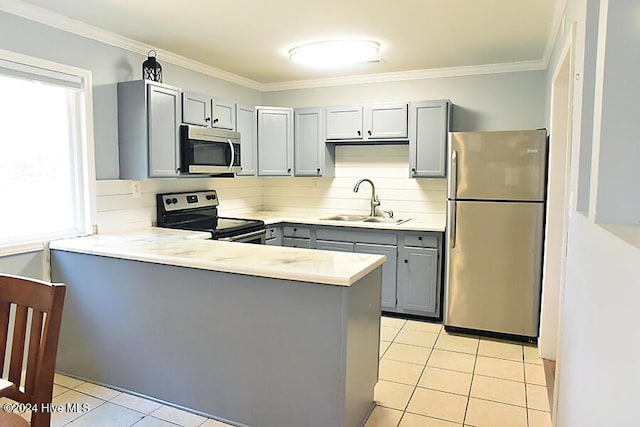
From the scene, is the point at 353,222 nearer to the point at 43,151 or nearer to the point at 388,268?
the point at 388,268

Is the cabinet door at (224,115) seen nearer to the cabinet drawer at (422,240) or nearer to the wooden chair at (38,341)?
the cabinet drawer at (422,240)

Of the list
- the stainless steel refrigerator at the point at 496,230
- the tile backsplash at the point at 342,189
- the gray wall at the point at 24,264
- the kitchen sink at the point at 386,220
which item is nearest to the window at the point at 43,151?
the gray wall at the point at 24,264

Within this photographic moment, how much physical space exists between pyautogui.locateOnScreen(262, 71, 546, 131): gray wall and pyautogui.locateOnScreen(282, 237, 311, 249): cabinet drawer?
1.54 m

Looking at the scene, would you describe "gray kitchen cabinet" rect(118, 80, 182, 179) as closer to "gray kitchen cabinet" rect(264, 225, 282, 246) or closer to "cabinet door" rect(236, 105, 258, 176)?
"cabinet door" rect(236, 105, 258, 176)

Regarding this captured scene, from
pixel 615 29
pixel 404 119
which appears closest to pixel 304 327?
pixel 615 29

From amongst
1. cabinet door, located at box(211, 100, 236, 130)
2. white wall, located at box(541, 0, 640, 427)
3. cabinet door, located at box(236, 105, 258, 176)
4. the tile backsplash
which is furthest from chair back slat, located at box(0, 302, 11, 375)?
cabinet door, located at box(236, 105, 258, 176)

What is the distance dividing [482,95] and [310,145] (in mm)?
1731

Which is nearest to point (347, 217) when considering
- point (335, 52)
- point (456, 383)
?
point (335, 52)

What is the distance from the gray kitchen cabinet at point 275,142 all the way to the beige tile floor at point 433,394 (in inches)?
84.1

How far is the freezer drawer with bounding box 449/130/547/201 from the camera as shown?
3451mm

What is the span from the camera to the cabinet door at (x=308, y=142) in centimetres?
464

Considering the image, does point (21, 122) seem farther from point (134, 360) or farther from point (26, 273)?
point (134, 360)

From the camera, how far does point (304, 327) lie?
2.16 metres

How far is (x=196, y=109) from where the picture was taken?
376 cm
